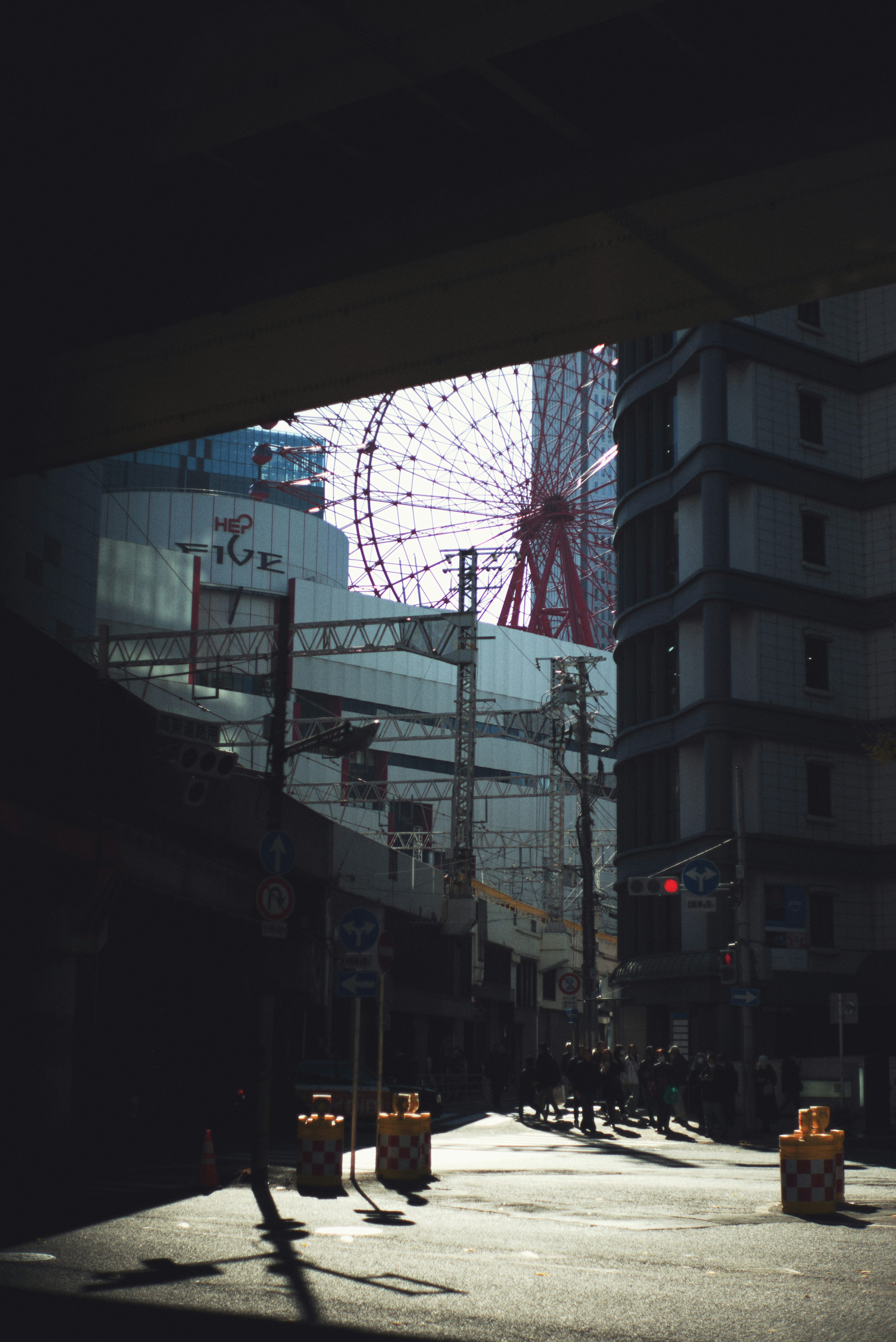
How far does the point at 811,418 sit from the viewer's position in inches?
1644

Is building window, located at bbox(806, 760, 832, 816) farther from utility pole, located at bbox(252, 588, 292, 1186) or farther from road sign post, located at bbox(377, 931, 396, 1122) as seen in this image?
utility pole, located at bbox(252, 588, 292, 1186)

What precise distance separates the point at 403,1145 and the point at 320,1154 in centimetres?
165

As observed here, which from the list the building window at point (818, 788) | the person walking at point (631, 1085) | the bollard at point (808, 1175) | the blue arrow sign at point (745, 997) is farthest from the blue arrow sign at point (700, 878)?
the bollard at point (808, 1175)

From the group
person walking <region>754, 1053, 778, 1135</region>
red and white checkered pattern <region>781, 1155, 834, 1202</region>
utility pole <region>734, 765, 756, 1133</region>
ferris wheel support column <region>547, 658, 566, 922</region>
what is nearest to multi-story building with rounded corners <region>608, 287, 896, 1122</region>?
utility pole <region>734, 765, 756, 1133</region>

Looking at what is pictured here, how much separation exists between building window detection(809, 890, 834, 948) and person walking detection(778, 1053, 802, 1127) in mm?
7811

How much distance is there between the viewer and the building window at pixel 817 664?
4075cm

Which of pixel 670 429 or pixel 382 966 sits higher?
pixel 670 429

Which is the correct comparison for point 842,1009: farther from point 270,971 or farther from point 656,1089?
point 270,971

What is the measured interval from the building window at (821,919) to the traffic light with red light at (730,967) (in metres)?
7.39

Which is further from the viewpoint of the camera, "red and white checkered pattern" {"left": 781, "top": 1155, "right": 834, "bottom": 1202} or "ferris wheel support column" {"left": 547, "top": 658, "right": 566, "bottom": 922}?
"ferris wheel support column" {"left": 547, "top": 658, "right": 566, "bottom": 922}

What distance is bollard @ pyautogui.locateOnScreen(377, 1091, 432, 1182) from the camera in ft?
59.1

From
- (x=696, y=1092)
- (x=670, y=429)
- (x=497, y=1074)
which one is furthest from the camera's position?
(x=670, y=429)

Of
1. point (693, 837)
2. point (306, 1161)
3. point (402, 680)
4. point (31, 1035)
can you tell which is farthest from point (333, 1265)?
point (402, 680)

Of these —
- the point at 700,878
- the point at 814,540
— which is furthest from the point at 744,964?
the point at 814,540
